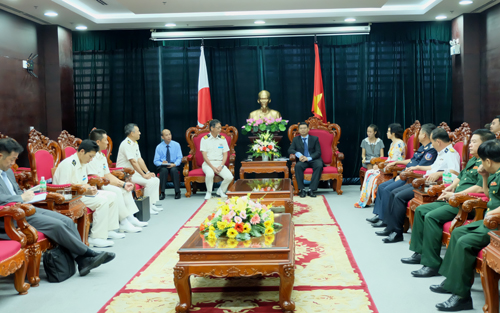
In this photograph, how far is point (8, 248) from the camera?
10.2 feet

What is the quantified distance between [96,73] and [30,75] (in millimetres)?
1532

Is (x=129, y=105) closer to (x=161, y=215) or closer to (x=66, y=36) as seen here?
(x=66, y=36)

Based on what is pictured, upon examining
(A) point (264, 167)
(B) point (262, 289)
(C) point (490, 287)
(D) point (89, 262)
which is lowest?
(B) point (262, 289)

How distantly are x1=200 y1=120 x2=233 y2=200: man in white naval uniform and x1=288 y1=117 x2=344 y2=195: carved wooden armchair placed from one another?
3.65ft

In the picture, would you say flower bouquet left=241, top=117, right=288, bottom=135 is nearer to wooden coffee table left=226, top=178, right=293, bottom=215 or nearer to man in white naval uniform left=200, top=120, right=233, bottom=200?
man in white naval uniform left=200, top=120, right=233, bottom=200

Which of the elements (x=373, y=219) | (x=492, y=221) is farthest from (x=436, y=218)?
(x=373, y=219)

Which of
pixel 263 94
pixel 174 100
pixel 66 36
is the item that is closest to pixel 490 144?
pixel 263 94

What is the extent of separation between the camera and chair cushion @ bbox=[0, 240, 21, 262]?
303 cm

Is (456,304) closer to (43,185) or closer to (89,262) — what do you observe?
(89,262)

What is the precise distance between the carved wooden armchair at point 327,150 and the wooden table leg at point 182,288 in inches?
189

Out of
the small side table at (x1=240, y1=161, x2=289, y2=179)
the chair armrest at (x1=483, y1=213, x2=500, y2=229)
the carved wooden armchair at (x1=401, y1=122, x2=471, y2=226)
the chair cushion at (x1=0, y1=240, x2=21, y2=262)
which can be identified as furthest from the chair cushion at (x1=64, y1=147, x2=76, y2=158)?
the chair armrest at (x1=483, y1=213, x2=500, y2=229)

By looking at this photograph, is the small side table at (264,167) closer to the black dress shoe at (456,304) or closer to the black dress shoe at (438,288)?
the black dress shoe at (438,288)

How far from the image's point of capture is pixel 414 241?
377cm

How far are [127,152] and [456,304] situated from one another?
15.1 feet
